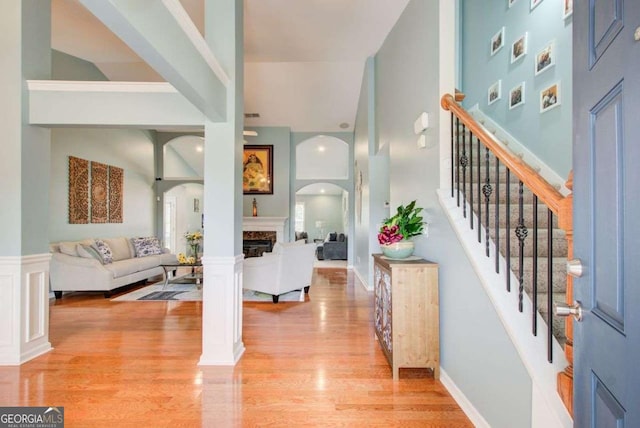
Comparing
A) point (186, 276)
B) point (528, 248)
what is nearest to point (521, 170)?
point (528, 248)

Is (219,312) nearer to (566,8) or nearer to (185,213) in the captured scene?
(566,8)

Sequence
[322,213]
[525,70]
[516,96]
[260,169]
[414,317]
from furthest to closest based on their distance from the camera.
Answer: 1. [322,213]
2. [260,169]
3. [516,96]
4. [525,70]
5. [414,317]

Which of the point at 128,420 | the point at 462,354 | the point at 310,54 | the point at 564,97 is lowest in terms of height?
the point at 128,420

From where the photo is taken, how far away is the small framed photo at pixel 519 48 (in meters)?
3.13

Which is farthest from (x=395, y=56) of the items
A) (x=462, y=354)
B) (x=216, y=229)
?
(x=462, y=354)

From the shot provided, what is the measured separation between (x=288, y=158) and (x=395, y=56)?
470 cm

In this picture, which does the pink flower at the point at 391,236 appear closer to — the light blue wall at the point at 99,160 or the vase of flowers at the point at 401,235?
the vase of flowers at the point at 401,235

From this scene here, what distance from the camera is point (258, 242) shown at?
802 cm

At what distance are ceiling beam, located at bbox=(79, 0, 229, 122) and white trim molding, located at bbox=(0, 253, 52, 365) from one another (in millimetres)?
2089

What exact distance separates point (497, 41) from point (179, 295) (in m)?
5.50

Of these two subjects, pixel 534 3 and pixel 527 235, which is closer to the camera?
pixel 527 235

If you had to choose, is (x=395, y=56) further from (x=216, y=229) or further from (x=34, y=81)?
(x=34, y=81)

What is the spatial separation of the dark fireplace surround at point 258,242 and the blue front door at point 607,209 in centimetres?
740

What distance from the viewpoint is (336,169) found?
10625mm
